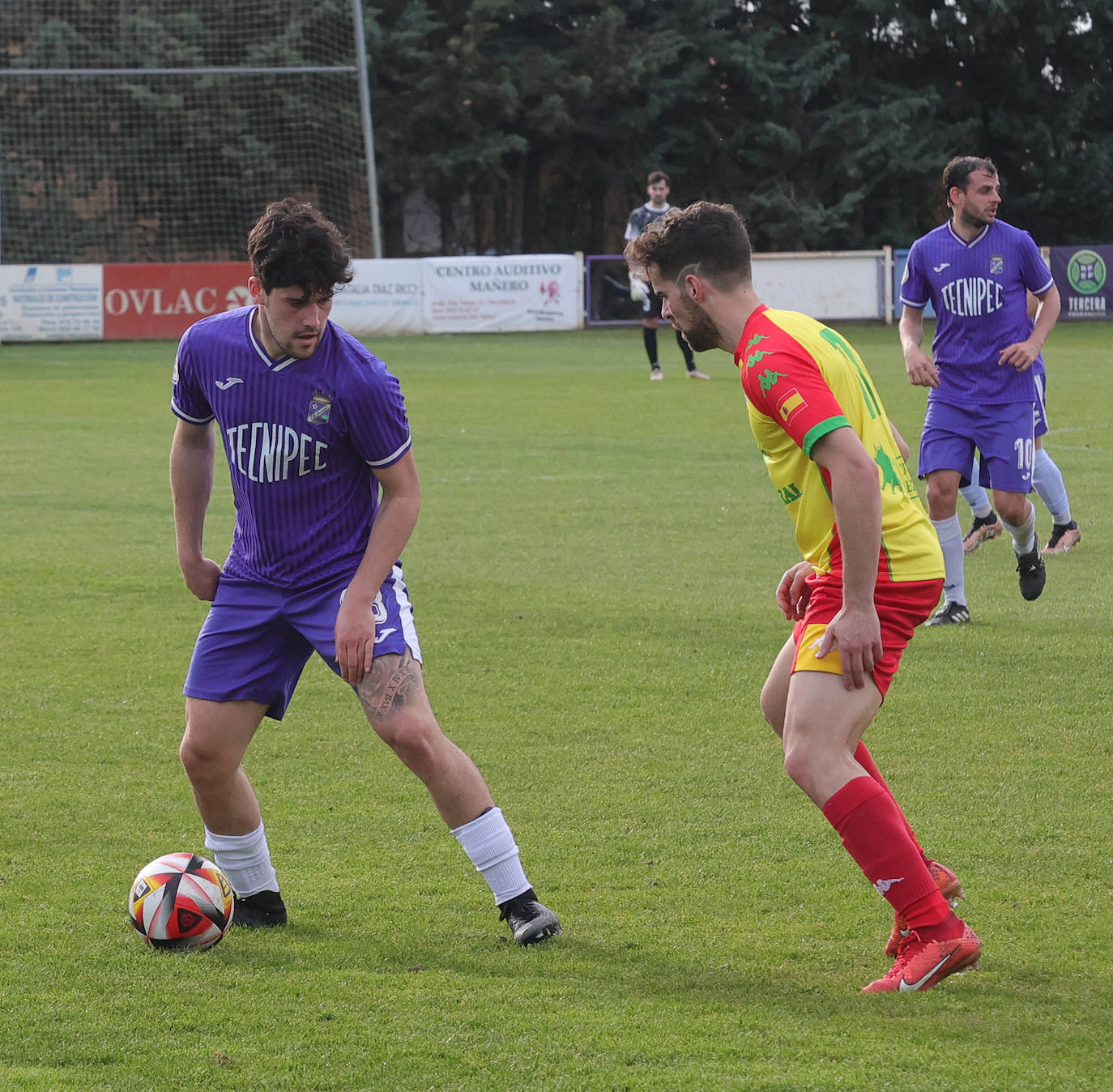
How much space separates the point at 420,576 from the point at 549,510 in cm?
230

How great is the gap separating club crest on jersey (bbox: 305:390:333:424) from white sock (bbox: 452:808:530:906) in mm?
1061

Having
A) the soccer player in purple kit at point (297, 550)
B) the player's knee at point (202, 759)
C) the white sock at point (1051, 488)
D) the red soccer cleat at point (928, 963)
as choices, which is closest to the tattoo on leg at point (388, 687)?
the soccer player in purple kit at point (297, 550)

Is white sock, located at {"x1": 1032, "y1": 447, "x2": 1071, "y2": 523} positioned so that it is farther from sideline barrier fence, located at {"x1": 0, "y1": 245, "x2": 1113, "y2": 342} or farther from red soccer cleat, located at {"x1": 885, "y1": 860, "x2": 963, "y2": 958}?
sideline barrier fence, located at {"x1": 0, "y1": 245, "x2": 1113, "y2": 342}

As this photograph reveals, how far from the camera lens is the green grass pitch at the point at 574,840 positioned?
326 centimetres

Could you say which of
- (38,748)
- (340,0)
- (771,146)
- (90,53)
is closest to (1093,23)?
(771,146)

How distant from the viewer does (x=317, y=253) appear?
3.63 metres

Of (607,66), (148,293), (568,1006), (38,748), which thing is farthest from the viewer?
(607,66)

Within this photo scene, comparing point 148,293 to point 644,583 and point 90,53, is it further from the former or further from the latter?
point 644,583

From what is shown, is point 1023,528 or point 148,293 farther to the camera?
point 148,293

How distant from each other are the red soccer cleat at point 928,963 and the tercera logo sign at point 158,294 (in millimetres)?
26075

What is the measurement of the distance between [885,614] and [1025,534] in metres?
4.41

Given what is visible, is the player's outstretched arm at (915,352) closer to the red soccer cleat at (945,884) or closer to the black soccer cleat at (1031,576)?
the black soccer cleat at (1031,576)

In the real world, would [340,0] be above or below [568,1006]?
above

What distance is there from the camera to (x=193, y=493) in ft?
13.3
